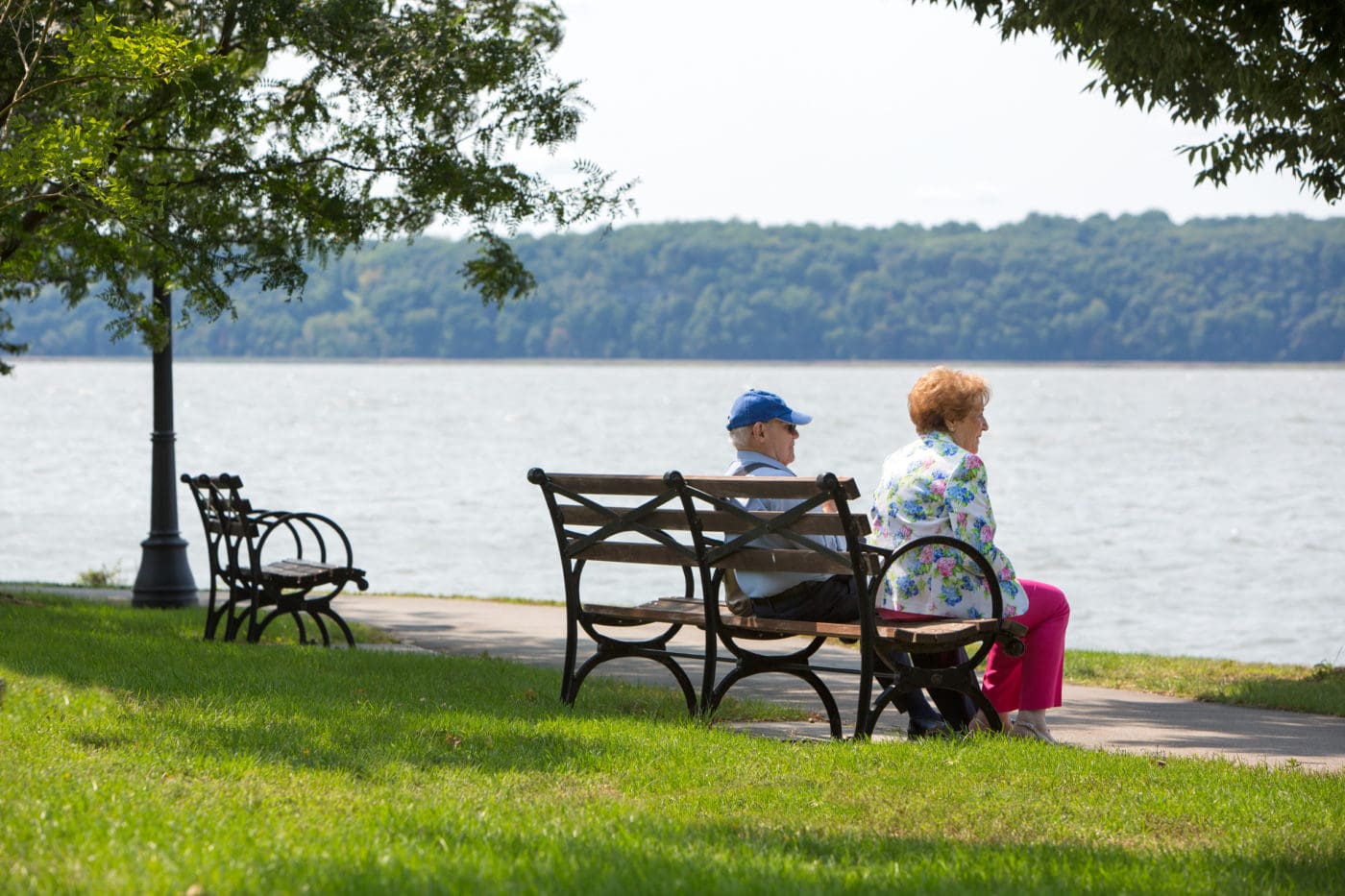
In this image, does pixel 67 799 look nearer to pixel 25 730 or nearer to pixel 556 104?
pixel 25 730

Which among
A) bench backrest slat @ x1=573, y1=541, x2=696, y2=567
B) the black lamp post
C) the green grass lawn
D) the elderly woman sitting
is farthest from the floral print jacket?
the black lamp post

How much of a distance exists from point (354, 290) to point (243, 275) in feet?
302

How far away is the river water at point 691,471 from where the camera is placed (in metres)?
23.6

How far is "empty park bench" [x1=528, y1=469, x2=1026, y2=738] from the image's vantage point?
5930mm

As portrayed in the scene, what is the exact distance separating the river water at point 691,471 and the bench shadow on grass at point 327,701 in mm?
7985

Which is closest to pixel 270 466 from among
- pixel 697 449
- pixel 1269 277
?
pixel 697 449

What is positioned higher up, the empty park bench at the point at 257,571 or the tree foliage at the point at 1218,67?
the tree foliage at the point at 1218,67

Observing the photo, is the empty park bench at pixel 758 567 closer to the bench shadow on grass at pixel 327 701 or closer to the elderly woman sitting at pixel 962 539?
the elderly woman sitting at pixel 962 539

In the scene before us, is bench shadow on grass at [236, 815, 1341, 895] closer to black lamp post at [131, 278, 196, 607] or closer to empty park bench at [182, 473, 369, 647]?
empty park bench at [182, 473, 369, 647]

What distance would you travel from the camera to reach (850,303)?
105125 millimetres

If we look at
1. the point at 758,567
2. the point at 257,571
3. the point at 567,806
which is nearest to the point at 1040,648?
the point at 758,567

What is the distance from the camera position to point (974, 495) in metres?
6.12

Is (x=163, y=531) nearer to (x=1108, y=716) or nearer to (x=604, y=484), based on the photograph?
(x=604, y=484)

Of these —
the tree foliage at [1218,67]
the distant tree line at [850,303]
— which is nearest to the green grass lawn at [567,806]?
the tree foliage at [1218,67]
